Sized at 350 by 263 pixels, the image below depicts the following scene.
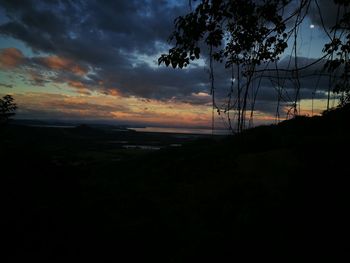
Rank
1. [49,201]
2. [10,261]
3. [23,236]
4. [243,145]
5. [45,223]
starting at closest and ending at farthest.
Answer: [10,261], [23,236], [45,223], [49,201], [243,145]

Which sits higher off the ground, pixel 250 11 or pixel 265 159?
pixel 250 11

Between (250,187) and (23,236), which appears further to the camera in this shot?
(250,187)

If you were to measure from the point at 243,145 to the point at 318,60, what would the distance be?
6.96 meters

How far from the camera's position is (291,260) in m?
3.50

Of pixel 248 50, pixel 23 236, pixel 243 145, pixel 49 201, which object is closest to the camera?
pixel 23 236

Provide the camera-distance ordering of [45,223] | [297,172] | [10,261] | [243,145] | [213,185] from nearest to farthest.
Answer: [10,261], [45,223], [297,172], [213,185], [243,145]

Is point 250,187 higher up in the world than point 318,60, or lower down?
lower down

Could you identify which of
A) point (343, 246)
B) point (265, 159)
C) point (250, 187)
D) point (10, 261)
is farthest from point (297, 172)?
point (10, 261)

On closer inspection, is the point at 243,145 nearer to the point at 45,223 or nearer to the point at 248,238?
the point at 248,238

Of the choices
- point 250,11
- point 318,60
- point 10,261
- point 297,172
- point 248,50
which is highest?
point 250,11

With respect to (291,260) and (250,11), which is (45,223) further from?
(250,11)

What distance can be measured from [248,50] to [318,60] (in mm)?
1272

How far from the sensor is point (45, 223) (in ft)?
12.7

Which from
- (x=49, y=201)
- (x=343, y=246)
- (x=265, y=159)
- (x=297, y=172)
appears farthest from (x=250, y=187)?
(x=49, y=201)
